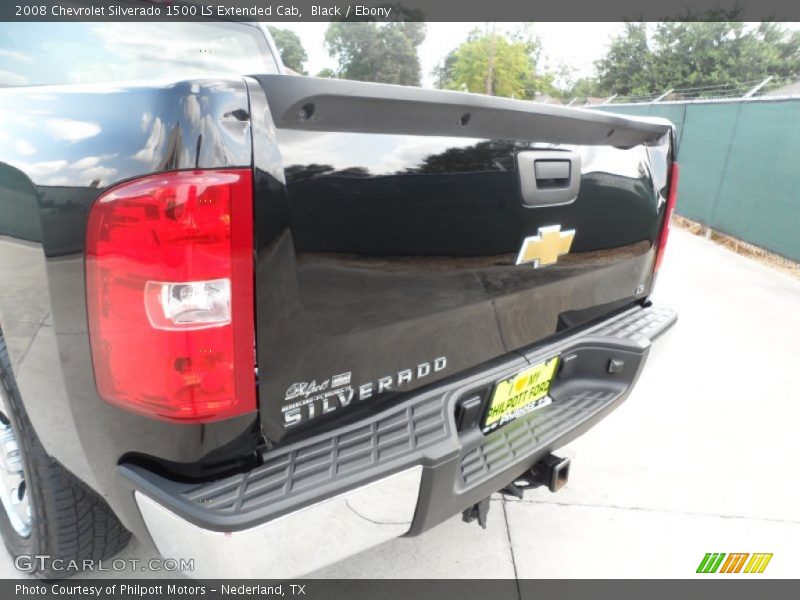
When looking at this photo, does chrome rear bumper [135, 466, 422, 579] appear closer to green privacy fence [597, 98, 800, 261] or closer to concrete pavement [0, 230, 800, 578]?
concrete pavement [0, 230, 800, 578]

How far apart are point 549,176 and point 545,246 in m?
0.22

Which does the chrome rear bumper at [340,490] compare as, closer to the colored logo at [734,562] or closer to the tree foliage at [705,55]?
the colored logo at [734,562]

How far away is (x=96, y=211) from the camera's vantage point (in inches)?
42.7

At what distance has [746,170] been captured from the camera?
311 inches

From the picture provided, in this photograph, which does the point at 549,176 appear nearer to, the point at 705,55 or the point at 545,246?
the point at 545,246

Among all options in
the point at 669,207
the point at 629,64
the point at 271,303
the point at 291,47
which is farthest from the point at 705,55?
the point at 271,303

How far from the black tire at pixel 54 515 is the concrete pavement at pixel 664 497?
18 cm

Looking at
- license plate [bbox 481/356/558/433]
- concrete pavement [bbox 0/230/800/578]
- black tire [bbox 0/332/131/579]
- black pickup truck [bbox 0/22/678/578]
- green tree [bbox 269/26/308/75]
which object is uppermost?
green tree [bbox 269/26/308/75]

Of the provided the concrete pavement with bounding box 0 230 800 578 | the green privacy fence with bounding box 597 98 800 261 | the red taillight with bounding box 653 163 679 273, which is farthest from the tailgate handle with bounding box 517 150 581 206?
the green privacy fence with bounding box 597 98 800 261

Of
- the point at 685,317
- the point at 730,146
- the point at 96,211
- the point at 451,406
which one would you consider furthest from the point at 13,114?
the point at 730,146

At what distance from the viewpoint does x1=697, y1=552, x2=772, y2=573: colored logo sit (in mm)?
2164

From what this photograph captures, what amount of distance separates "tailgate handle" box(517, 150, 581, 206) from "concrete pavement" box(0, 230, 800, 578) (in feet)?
2.99

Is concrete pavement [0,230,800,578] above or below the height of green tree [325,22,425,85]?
below

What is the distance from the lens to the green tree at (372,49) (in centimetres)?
5159
